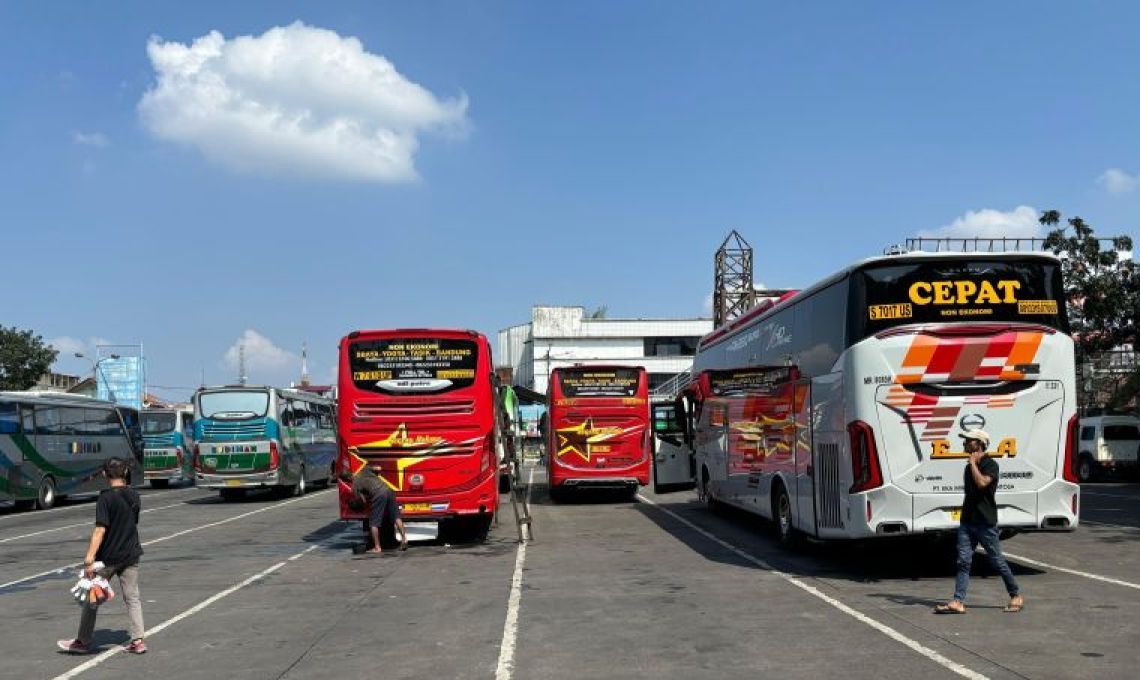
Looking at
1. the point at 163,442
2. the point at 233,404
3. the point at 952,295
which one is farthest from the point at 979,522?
the point at 163,442

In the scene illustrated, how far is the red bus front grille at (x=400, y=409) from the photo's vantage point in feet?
51.5

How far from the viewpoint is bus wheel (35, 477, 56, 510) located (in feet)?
93.4

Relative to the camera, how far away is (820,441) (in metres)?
12.5

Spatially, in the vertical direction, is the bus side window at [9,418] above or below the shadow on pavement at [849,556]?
above

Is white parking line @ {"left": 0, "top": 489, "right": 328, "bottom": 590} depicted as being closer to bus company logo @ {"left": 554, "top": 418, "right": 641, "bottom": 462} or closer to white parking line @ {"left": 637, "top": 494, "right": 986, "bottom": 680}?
bus company logo @ {"left": 554, "top": 418, "right": 641, "bottom": 462}

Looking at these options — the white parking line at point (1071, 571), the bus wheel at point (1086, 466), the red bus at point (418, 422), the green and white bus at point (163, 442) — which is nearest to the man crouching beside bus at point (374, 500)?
the red bus at point (418, 422)

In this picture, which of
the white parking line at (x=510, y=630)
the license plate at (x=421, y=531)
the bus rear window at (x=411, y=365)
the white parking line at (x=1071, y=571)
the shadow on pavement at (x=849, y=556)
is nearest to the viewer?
the white parking line at (x=510, y=630)

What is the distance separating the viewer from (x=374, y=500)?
15164 mm

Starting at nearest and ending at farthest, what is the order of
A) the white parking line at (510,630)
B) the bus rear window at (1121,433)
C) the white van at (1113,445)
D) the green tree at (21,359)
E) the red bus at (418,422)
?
1. the white parking line at (510,630)
2. the red bus at (418,422)
3. the white van at (1113,445)
4. the bus rear window at (1121,433)
5. the green tree at (21,359)

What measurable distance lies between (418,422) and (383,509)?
A: 1.46 meters

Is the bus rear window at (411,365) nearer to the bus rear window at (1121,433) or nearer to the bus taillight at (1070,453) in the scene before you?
the bus taillight at (1070,453)

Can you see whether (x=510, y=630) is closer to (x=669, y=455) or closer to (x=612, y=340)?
(x=669, y=455)

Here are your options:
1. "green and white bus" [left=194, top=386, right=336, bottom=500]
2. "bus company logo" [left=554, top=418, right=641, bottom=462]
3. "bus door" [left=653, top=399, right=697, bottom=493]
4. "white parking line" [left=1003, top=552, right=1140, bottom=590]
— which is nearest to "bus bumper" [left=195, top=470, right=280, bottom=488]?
"green and white bus" [left=194, top=386, right=336, bottom=500]

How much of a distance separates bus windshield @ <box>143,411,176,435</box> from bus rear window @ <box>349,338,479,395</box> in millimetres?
29528
